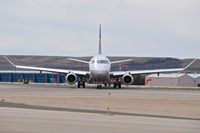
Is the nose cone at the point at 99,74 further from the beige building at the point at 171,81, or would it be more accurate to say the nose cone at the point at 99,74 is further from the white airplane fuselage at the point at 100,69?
the beige building at the point at 171,81

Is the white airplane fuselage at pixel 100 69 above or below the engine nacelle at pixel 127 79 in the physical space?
above

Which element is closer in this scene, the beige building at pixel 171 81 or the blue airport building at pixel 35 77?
the beige building at pixel 171 81

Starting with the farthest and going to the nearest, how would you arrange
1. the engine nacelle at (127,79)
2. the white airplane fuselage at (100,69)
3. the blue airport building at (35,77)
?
1. the blue airport building at (35,77)
2. the engine nacelle at (127,79)
3. the white airplane fuselage at (100,69)

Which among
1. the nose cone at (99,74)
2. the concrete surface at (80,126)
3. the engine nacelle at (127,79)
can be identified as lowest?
the concrete surface at (80,126)

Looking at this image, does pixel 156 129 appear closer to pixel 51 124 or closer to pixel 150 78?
pixel 51 124

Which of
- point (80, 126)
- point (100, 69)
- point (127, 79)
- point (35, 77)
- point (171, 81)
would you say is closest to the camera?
point (80, 126)

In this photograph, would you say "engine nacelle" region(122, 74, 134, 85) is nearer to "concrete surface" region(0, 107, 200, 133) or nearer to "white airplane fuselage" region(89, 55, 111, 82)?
"white airplane fuselage" region(89, 55, 111, 82)

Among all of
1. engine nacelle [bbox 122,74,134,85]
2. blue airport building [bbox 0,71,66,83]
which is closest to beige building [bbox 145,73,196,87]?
blue airport building [bbox 0,71,66,83]

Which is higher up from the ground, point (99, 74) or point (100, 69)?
point (100, 69)

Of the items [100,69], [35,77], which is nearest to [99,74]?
[100,69]

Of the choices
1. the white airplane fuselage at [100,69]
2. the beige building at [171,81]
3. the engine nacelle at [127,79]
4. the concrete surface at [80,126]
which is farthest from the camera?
the beige building at [171,81]

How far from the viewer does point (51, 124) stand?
768 inches

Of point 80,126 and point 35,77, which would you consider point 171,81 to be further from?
point 80,126

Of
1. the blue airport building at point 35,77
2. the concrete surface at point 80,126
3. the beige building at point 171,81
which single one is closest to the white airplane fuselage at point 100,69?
the beige building at point 171,81
